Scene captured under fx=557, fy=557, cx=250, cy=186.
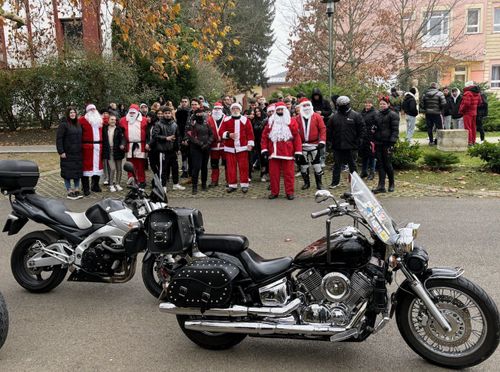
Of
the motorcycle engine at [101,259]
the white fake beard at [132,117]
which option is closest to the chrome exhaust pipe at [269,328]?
the motorcycle engine at [101,259]

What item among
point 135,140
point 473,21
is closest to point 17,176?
point 135,140

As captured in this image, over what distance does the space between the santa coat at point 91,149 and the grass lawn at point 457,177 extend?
21.3ft

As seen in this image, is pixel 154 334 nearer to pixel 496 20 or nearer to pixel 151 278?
pixel 151 278

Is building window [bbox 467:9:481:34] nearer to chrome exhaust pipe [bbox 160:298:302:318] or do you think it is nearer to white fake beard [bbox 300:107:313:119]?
white fake beard [bbox 300:107:313:119]

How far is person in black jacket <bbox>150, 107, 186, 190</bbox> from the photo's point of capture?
39.0ft

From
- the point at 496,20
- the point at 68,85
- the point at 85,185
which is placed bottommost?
the point at 85,185

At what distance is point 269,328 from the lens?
163 inches

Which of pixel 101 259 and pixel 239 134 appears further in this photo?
pixel 239 134

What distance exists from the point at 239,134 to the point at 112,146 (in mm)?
2857

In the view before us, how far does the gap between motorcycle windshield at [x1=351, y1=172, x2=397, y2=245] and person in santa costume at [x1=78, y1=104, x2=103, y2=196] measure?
335 inches

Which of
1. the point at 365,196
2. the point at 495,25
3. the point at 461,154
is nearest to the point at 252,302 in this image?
the point at 365,196

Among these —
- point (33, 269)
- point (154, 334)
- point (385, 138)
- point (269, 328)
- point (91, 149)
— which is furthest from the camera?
point (91, 149)

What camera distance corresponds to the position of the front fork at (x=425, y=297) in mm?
4031

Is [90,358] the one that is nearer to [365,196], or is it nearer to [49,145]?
[365,196]
